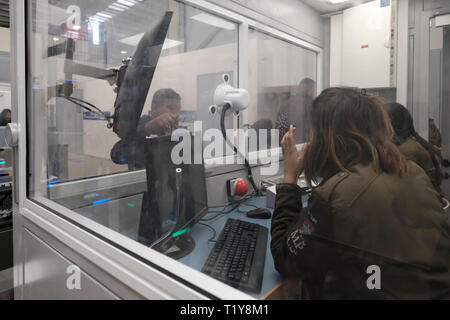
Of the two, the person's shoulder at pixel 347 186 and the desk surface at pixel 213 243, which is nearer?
the person's shoulder at pixel 347 186

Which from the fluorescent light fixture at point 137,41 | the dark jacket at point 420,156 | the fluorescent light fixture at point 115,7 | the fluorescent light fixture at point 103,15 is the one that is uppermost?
the fluorescent light fixture at point 115,7

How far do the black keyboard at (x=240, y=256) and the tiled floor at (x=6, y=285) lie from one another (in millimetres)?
1929

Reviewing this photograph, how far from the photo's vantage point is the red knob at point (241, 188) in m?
1.43

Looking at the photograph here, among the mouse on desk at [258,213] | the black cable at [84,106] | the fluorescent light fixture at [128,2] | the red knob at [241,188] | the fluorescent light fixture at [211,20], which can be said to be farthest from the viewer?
the fluorescent light fixture at [211,20]

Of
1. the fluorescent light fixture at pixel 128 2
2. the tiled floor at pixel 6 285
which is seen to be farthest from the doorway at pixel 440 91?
the tiled floor at pixel 6 285

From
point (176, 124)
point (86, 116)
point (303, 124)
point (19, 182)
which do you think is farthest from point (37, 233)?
point (303, 124)

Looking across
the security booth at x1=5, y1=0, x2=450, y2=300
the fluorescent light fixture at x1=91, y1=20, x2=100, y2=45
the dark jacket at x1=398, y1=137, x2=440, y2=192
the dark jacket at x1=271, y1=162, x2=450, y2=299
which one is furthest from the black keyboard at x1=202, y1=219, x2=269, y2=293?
the fluorescent light fixture at x1=91, y1=20, x2=100, y2=45

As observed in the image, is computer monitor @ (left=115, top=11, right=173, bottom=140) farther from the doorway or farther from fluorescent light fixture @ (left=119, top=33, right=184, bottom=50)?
the doorway

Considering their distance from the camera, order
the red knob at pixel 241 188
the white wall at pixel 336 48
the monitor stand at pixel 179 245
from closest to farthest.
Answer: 1. the white wall at pixel 336 48
2. the monitor stand at pixel 179 245
3. the red knob at pixel 241 188

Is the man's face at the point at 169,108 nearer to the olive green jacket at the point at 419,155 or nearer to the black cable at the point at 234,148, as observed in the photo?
the black cable at the point at 234,148

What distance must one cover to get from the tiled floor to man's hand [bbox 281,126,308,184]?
2350 millimetres

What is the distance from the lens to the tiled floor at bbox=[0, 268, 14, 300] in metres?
2.10

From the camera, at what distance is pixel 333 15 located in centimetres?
50

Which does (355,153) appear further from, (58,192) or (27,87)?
(27,87)
